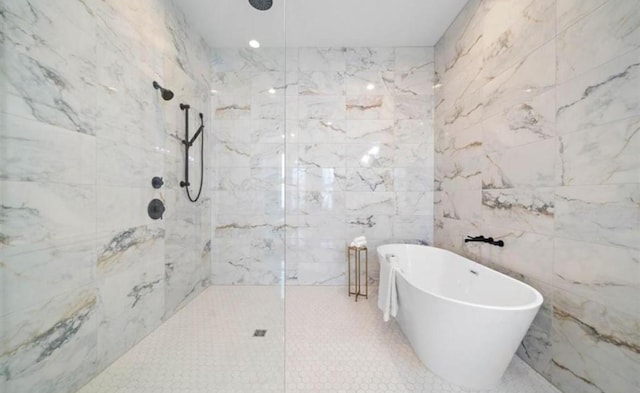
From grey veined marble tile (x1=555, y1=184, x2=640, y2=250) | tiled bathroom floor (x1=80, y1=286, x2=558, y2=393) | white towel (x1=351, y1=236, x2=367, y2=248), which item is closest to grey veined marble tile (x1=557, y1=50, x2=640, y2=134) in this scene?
grey veined marble tile (x1=555, y1=184, x2=640, y2=250)

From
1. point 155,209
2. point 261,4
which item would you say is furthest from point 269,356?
point 261,4

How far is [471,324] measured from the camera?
3.95ft

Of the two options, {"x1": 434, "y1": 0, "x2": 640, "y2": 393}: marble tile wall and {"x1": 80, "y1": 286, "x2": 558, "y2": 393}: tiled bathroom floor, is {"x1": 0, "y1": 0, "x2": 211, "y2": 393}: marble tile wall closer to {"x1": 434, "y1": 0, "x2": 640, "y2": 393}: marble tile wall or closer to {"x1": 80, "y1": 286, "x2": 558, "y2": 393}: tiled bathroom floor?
{"x1": 80, "y1": 286, "x2": 558, "y2": 393}: tiled bathroom floor

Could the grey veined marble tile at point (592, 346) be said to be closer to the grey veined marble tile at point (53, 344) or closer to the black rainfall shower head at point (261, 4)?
the grey veined marble tile at point (53, 344)

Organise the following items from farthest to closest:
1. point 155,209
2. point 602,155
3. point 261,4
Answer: point 261,4 < point 155,209 < point 602,155

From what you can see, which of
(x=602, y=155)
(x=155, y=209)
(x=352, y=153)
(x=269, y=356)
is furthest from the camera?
(x=352, y=153)

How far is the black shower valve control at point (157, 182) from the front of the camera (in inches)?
69.3

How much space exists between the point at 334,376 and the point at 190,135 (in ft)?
6.83

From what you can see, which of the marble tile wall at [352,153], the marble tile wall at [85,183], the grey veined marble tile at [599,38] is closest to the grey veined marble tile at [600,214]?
the grey veined marble tile at [599,38]

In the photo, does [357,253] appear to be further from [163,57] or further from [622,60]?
[163,57]

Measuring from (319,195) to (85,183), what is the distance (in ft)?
6.53

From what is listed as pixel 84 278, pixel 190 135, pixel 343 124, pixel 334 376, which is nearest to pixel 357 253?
pixel 334 376

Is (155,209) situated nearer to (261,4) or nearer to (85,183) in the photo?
(85,183)

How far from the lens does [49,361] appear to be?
1156 mm
